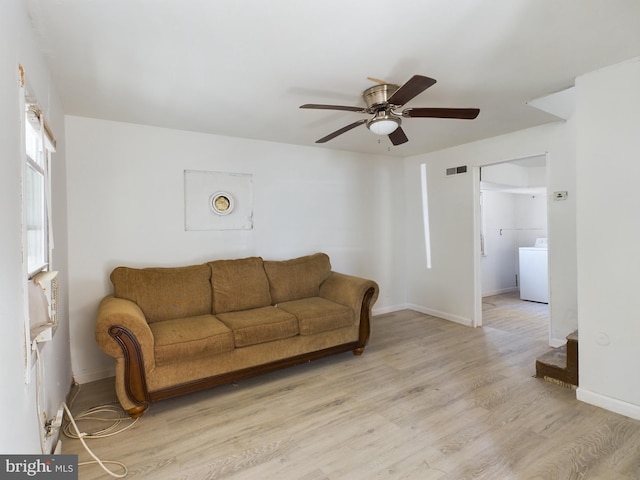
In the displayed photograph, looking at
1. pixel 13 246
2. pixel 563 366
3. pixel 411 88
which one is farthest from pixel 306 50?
pixel 563 366

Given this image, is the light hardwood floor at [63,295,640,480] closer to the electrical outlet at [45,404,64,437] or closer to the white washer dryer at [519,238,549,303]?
the electrical outlet at [45,404,64,437]

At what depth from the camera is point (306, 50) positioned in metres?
1.92

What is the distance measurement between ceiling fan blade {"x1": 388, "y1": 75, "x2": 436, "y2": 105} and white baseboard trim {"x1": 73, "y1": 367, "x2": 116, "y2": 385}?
10.9 ft

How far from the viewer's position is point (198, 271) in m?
3.16

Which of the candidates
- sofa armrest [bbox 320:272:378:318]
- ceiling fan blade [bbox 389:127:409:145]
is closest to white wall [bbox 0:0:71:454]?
ceiling fan blade [bbox 389:127:409:145]

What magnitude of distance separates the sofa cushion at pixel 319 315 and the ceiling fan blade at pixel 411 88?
1898 millimetres

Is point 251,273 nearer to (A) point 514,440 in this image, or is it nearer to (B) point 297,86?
(B) point 297,86

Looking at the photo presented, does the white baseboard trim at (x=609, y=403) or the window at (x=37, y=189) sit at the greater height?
the window at (x=37, y=189)

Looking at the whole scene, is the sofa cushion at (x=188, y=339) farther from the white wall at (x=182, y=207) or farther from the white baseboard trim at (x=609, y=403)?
the white baseboard trim at (x=609, y=403)

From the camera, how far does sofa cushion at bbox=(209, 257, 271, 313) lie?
3.15m

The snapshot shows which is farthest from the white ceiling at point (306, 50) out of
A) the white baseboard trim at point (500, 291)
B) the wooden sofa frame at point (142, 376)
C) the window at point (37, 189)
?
the white baseboard trim at point (500, 291)

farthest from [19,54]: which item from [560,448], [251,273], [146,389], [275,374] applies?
[560,448]

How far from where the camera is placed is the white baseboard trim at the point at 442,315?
427 cm

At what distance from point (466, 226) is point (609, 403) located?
7.79 ft
